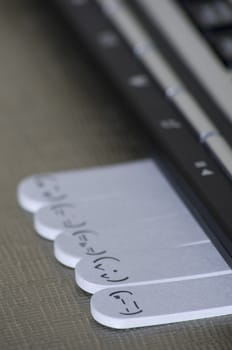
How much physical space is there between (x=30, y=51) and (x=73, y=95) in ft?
0.21

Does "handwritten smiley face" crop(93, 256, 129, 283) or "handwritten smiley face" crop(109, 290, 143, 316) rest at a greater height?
"handwritten smiley face" crop(93, 256, 129, 283)

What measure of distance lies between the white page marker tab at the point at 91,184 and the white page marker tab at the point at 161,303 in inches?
3.1

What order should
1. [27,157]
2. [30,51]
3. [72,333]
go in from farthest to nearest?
[30,51]
[27,157]
[72,333]

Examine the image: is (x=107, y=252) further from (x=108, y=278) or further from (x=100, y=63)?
(x=100, y=63)

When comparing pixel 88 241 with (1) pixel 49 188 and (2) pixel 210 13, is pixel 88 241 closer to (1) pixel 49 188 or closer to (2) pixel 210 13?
(1) pixel 49 188

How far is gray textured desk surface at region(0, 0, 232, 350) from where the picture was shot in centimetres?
37

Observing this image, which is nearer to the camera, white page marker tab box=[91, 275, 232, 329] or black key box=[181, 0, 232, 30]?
white page marker tab box=[91, 275, 232, 329]

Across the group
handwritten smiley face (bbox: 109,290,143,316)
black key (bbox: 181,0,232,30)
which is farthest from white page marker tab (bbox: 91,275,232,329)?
black key (bbox: 181,0,232,30)

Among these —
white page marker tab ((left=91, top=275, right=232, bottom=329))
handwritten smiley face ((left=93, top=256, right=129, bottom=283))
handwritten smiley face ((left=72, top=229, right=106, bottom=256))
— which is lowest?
white page marker tab ((left=91, top=275, right=232, bottom=329))

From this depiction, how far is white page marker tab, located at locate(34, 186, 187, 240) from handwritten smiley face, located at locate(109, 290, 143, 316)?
0.05 metres

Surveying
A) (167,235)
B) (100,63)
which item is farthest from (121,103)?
(167,235)

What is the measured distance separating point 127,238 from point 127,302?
48mm

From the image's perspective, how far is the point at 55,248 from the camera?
418 mm

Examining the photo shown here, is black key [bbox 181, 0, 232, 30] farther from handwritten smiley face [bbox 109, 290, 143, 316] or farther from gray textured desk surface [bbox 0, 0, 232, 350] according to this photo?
handwritten smiley face [bbox 109, 290, 143, 316]
